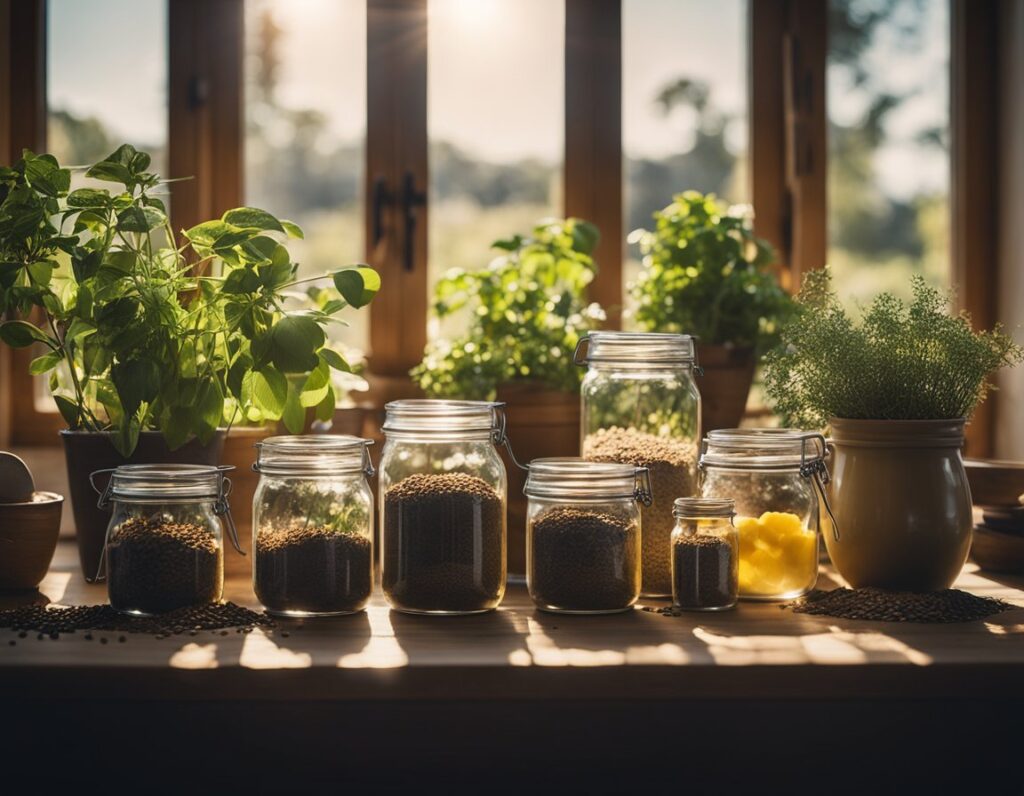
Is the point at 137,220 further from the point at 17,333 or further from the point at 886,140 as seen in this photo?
the point at 886,140

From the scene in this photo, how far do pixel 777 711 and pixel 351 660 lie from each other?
390 millimetres

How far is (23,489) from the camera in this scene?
1.27 m

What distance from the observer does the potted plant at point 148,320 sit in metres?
1.19

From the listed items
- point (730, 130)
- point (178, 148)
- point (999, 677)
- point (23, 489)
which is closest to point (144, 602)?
point (23, 489)

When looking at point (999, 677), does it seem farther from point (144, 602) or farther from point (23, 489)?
point (23, 489)

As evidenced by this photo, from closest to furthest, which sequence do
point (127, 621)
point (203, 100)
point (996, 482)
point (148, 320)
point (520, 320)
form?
1. point (127, 621)
2. point (148, 320)
3. point (996, 482)
4. point (520, 320)
5. point (203, 100)

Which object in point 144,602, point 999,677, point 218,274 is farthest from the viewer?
point 218,274

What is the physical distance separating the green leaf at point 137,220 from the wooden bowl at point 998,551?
105cm

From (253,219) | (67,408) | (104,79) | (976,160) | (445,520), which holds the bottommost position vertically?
(445,520)

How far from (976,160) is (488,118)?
839mm

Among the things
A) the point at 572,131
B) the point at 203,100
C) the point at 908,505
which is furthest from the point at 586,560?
the point at 203,100

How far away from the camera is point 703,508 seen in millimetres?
1157

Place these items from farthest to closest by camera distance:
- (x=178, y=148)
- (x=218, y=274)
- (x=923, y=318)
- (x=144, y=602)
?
1. (x=178, y=148)
2. (x=218, y=274)
3. (x=923, y=318)
4. (x=144, y=602)

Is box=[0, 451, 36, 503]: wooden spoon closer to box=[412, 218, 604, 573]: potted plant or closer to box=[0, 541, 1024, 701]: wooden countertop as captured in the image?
box=[0, 541, 1024, 701]: wooden countertop
